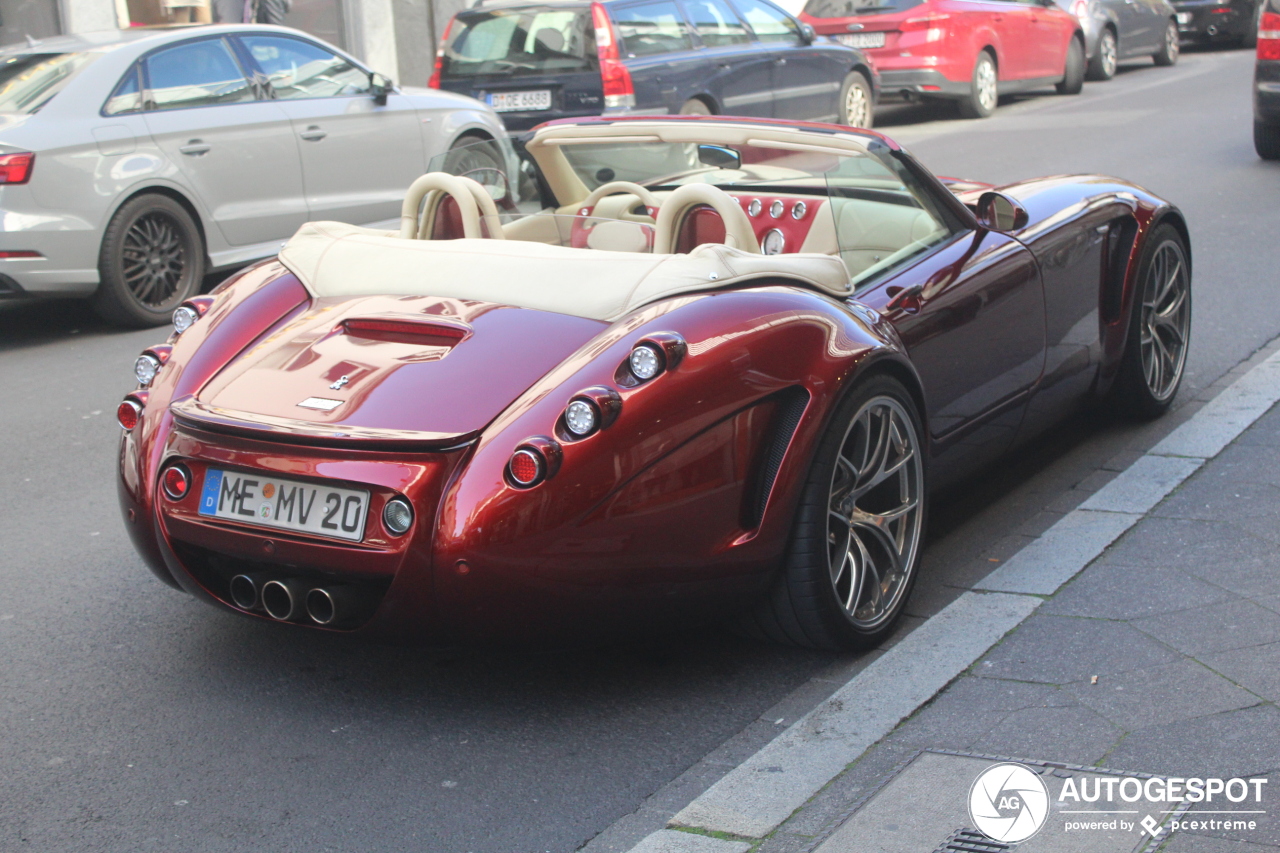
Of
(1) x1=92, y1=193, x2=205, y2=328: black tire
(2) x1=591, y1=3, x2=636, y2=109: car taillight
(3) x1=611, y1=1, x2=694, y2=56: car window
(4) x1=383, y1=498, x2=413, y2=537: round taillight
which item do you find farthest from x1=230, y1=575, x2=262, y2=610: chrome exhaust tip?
(3) x1=611, y1=1, x2=694, y2=56: car window

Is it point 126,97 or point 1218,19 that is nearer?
point 126,97

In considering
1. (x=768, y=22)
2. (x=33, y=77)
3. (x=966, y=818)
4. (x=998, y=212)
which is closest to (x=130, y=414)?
(x=966, y=818)

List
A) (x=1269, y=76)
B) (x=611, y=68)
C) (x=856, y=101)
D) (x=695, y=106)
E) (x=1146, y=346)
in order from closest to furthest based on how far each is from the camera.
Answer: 1. (x=1146, y=346)
2. (x=1269, y=76)
3. (x=611, y=68)
4. (x=695, y=106)
5. (x=856, y=101)

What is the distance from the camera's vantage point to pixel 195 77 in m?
8.70

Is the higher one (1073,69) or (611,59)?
(611,59)

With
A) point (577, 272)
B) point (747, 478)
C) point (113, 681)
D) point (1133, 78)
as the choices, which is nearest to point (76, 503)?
point (113, 681)

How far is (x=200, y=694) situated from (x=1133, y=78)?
66.1ft

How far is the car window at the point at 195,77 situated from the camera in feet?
27.8

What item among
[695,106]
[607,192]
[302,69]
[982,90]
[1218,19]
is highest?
[302,69]

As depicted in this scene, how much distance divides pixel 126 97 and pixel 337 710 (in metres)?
5.81

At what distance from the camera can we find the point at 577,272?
145 inches

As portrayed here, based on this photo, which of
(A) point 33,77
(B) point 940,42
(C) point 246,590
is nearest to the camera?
(C) point 246,590

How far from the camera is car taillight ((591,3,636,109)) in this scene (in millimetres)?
12500

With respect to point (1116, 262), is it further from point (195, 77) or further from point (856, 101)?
point (856, 101)
